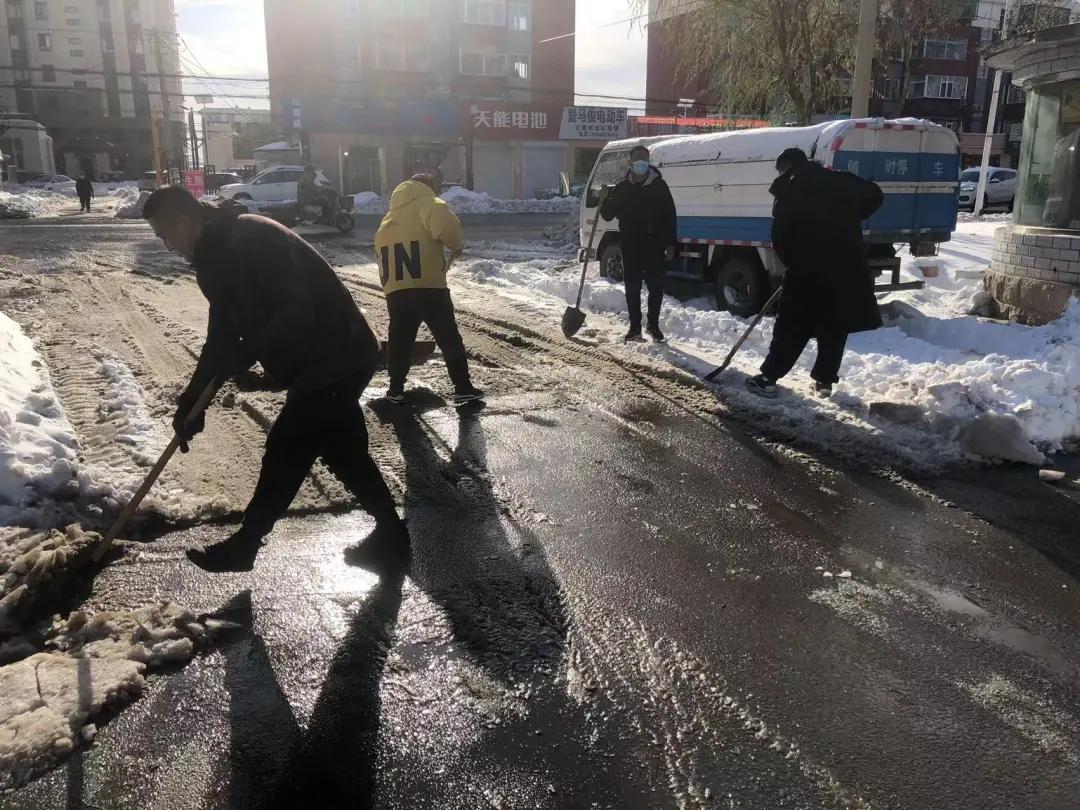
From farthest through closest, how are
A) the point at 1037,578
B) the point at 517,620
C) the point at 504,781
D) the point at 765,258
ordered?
the point at 765,258, the point at 1037,578, the point at 517,620, the point at 504,781

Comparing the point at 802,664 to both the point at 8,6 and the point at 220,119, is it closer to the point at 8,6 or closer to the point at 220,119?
the point at 8,6

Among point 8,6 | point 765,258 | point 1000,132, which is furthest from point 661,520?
point 8,6

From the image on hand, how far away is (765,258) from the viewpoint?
10.2 meters

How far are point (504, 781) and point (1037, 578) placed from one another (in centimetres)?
260

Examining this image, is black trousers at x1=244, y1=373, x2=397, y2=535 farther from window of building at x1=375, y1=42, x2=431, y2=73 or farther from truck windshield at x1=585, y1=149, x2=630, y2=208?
window of building at x1=375, y1=42, x2=431, y2=73

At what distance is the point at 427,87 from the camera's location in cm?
4466

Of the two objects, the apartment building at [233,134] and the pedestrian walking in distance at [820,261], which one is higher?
the apartment building at [233,134]

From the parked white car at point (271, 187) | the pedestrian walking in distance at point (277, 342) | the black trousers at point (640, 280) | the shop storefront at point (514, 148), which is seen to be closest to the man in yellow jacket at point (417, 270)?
the pedestrian walking in distance at point (277, 342)

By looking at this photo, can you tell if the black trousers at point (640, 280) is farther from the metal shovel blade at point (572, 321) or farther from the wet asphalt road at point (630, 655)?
the wet asphalt road at point (630, 655)

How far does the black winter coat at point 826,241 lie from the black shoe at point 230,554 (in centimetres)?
436

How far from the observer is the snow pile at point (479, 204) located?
37406 mm

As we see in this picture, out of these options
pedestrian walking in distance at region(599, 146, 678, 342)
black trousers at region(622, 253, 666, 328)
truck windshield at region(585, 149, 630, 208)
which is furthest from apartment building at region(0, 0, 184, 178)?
black trousers at region(622, 253, 666, 328)

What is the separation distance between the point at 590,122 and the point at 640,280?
132 feet

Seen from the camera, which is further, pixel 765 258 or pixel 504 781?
pixel 765 258
